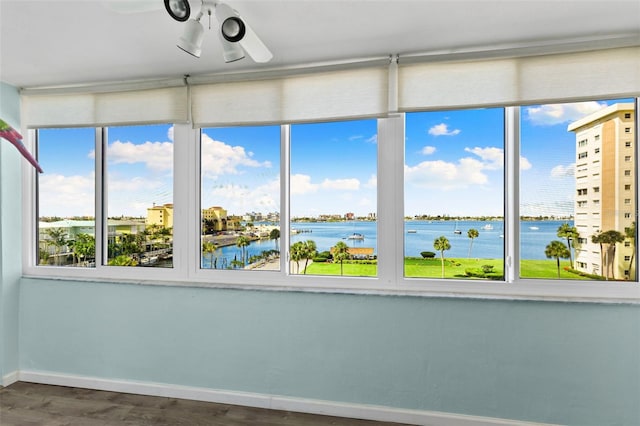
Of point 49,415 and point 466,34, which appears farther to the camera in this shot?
point 49,415

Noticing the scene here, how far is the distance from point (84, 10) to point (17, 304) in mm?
2494

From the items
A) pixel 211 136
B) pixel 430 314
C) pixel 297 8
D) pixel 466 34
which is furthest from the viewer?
pixel 211 136

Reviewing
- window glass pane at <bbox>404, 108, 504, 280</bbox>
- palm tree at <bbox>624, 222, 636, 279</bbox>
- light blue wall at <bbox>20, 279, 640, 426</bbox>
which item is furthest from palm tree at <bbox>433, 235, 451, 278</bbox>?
palm tree at <bbox>624, 222, 636, 279</bbox>

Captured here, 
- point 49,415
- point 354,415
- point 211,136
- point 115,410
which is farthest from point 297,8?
point 49,415

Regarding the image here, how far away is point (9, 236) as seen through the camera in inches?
113

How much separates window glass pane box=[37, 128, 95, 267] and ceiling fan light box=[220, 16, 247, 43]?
2.05 metres

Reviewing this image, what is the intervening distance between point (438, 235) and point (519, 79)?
111 centimetres

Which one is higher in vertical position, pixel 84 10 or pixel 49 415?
pixel 84 10

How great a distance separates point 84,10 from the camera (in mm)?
1859

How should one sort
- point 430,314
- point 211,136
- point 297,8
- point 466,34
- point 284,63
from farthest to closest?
1. point 211,136
2. point 284,63
3. point 430,314
4. point 466,34
5. point 297,8

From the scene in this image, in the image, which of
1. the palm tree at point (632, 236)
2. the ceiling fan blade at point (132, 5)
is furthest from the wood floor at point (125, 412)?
the ceiling fan blade at point (132, 5)

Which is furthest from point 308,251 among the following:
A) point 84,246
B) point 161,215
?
point 84,246

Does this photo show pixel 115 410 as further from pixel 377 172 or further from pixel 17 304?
pixel 377 172

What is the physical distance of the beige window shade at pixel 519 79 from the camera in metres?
2.09
